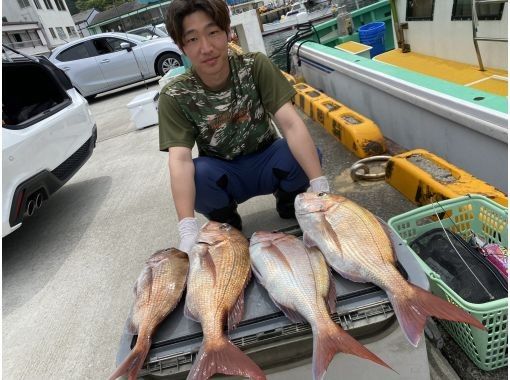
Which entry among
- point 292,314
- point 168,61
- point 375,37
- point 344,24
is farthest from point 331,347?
point 168,61

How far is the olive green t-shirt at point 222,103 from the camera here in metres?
2.46

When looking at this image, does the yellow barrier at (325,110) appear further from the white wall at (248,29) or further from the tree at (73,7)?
the tree at (73,7)

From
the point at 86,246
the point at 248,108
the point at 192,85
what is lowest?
the point at 86,246

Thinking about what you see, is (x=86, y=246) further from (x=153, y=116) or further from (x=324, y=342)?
(x=153, y=116)

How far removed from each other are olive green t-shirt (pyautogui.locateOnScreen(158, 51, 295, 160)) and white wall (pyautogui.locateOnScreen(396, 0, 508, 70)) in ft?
8.96

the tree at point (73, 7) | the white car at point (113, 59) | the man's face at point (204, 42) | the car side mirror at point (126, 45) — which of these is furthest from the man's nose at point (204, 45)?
the tree at point (73, 7)

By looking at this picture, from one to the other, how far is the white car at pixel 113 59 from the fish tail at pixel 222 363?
11285 millimetres

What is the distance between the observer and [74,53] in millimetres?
11773

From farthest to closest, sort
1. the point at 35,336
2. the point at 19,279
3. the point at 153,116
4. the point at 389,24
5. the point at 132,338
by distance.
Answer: the point at 389,24, the point at 153,116, the point at 19,279, the point at 35,336, the point at 132,338

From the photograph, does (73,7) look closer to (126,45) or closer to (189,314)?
(126,45)

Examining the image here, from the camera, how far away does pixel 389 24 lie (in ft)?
31.9

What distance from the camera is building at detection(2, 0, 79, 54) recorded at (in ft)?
105

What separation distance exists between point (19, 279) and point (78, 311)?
1011 mm

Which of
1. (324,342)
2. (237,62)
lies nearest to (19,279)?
(237,62)
